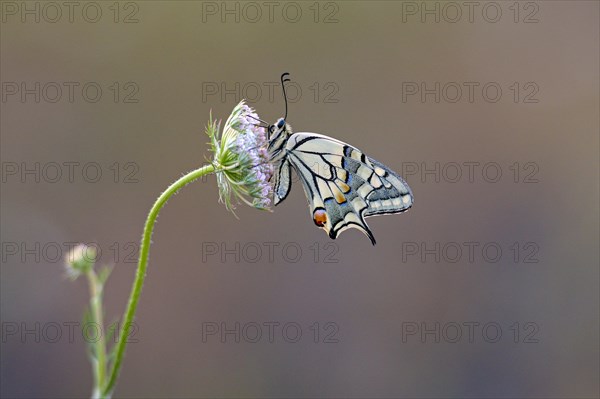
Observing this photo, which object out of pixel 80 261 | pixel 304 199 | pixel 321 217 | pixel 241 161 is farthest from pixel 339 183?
pixel 304 199

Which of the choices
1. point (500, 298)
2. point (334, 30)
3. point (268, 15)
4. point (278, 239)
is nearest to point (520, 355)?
point (500, 298)

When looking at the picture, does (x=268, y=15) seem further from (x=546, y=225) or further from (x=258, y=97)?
(x=546, y=225)

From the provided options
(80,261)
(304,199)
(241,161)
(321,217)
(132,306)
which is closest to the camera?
(132,306)

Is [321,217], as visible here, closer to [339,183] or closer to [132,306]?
[339,183]

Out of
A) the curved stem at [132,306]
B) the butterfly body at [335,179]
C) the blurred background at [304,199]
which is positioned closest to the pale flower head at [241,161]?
the butterfly body at [335,179]

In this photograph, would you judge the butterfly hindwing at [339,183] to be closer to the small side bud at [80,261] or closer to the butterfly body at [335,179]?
the butterfly body at [335,179]

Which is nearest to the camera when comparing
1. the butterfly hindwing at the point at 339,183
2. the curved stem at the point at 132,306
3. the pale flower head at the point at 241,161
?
the curved stem at the point at 132,306

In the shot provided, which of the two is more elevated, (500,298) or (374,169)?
(374,169)
